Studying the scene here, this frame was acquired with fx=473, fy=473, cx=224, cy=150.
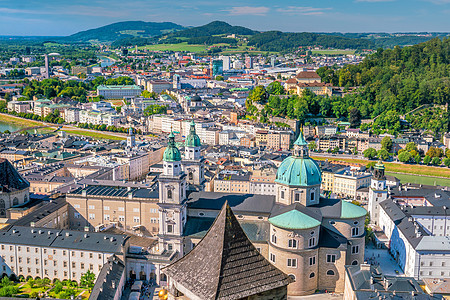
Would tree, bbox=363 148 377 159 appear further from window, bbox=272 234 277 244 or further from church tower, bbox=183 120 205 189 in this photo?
window, bbox=272 234 277 244

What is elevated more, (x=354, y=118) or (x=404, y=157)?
(x=354, y=118)

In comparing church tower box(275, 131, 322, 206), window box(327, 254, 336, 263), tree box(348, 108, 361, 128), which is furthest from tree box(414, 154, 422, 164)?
window box(327, 254, 336, 263)

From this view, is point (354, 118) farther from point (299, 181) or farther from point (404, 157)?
point (299, 181)

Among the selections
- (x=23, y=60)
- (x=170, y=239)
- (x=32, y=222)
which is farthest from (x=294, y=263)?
(x=23, y=60)

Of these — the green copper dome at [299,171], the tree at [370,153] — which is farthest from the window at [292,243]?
the tree at [370,153]

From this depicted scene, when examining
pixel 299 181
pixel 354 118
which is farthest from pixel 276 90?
pixel 299 181

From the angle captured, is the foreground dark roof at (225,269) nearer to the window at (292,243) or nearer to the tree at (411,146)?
the window at (292,243)
